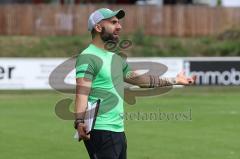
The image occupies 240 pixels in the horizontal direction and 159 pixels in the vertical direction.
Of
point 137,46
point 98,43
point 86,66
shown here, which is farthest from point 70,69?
point 86,66

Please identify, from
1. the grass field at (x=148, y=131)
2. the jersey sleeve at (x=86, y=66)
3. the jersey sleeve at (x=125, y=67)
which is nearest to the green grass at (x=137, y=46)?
the grass field at (x=148, y=131)

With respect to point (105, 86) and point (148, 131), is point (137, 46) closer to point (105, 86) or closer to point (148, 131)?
point (148, 131)

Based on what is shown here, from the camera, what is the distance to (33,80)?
28.6m

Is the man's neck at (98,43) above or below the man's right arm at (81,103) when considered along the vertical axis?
above

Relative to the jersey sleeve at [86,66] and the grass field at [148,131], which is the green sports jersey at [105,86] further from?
the grass field at [148,131]

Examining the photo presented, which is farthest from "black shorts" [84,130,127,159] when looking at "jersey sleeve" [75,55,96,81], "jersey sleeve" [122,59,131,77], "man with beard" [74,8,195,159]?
"jersey sleeve" [122,59,131,77]

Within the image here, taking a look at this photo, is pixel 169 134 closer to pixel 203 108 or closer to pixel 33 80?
pixel 203 108

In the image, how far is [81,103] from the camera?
23.6 feet

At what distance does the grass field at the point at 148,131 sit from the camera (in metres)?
13.2

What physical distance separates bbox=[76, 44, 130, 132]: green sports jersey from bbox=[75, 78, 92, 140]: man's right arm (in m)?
0.07

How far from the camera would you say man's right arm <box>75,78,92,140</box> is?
7.16 meters

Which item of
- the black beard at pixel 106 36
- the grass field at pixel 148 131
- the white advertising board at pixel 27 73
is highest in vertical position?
the black beard at pixel 106 36

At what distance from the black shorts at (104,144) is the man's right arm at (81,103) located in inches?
5.2

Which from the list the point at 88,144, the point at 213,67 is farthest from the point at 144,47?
the point at 88,144
